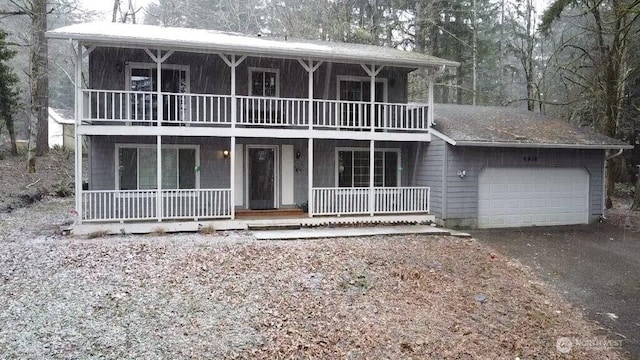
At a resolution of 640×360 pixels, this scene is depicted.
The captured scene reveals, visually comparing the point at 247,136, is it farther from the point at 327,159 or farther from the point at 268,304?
the point at 268,304

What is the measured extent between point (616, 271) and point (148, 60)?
12361 millimetres

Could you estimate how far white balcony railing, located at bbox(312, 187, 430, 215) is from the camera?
40.7 ft

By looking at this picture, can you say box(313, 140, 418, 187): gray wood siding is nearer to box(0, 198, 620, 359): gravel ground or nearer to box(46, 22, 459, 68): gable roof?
box(46, 22, 459, 68): gable roof

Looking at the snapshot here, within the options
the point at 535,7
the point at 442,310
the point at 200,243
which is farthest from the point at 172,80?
the point at 535,7

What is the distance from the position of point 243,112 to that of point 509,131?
8.16 meters

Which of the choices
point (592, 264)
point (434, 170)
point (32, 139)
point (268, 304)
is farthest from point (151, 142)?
point (592, 264)

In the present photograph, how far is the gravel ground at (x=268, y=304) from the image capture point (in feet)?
16.2

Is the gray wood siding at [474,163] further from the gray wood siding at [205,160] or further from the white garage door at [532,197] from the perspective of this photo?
the gray wood siding at [205,160]

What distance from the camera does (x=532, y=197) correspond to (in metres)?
13.3

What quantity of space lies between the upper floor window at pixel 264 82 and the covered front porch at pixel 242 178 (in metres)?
1.51

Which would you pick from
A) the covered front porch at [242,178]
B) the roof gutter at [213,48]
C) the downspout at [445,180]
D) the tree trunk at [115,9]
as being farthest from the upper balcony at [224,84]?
the tree trunk at [115,9]

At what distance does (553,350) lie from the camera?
5367mm

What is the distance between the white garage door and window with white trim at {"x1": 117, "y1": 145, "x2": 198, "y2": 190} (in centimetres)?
842

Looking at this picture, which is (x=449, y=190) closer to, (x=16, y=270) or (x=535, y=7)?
(x=16, y=270)
